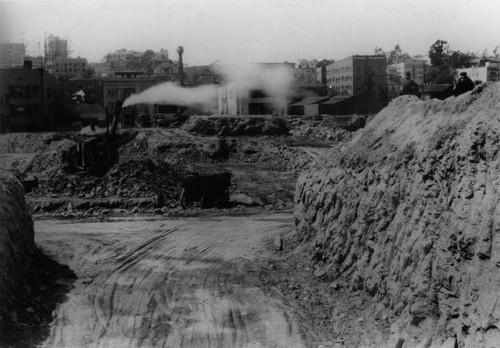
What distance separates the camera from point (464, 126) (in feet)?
43.7

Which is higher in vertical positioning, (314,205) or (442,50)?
(442,50)

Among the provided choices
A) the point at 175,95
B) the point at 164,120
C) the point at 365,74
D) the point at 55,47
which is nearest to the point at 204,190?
the point at 164,120

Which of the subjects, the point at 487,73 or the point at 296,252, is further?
the point at 487,73

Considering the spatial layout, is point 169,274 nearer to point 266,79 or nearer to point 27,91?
point 27,91

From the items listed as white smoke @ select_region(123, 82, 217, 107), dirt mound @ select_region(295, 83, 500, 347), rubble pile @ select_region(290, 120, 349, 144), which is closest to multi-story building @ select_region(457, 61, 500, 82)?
rubble pile @ select_region(290, 120, 349, 144)

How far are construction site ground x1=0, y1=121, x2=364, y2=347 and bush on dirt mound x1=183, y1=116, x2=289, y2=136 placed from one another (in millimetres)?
22198

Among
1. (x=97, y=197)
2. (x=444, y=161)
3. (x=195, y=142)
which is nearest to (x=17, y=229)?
(x=444, y=161)

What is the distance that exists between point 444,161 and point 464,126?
0.89 metres

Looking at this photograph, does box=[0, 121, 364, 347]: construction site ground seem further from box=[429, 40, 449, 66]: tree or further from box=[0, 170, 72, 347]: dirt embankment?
box=[429, 40, 449, 66]: tree

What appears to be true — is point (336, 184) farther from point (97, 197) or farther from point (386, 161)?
point (97, 197)

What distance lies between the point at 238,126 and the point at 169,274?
4075 cm

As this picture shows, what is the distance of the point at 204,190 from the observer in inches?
1141

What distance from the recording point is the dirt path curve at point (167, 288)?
1309cm

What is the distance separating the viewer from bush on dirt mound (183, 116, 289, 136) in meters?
57.0
